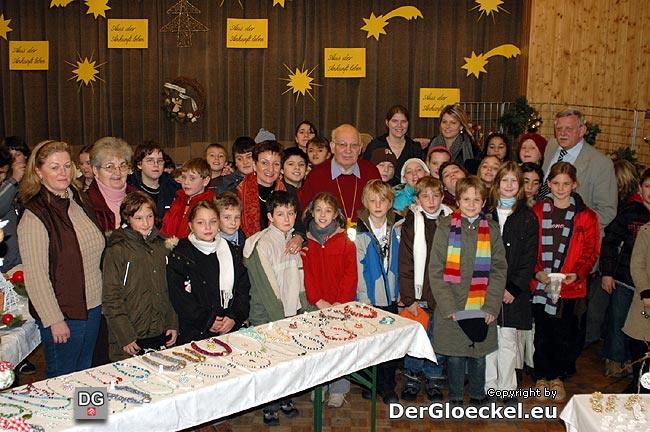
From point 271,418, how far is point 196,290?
0.93m

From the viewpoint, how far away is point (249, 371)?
2.80 m

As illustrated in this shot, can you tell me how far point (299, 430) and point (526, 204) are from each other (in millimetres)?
1948

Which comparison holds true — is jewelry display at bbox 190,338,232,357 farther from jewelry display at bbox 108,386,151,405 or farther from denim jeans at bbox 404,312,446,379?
denim jeans at bbox 404,312,446,379

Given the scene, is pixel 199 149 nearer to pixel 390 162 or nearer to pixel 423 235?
pixel 390 162

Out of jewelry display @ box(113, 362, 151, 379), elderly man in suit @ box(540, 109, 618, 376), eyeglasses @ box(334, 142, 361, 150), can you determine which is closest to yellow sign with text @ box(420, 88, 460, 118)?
elderly man in suit @ box(540, 109, 618, 376)

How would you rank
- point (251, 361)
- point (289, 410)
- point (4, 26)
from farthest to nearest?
1. point (4, 26)
2. point (289, 410)
3. point (251, 361)

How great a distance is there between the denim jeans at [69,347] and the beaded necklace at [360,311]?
1.33 meters

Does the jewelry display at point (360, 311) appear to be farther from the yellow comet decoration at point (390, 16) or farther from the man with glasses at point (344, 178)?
the yellow comet decoration at point (390, 16)

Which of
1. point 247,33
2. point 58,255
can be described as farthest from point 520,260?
point 247,33

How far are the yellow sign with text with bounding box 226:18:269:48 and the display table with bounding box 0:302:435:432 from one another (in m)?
5.33

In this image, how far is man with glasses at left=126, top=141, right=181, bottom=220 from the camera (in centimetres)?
436

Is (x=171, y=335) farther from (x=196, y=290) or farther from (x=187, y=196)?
(x=187, y=196)

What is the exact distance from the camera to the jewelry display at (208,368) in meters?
2.74

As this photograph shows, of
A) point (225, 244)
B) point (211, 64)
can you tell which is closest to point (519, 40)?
point (211, 64)
